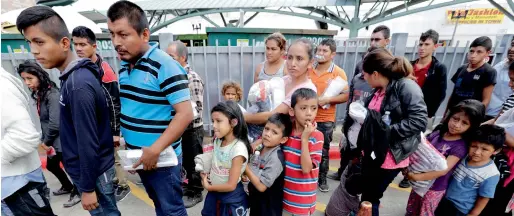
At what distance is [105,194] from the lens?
5.48 ft

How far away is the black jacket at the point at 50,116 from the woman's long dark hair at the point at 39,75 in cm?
5

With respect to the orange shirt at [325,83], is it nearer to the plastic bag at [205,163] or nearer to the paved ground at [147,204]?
the paved ground at [147,204]

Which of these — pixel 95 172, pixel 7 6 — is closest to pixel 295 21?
pixel 7 6

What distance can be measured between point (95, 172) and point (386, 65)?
197 centimetres

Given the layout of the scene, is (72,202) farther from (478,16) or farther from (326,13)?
(478,16)

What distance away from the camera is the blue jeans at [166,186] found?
1.70 metres

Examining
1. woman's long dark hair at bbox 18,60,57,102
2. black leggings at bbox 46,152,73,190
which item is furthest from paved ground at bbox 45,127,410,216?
woman's long dark hair at bbox 18,60,57,102

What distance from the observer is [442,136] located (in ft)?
7.10

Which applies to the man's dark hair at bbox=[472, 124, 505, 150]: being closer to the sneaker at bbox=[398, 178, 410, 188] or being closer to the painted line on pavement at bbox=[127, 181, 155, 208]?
the sneaker at bbox=[398, 178, 410, 188]

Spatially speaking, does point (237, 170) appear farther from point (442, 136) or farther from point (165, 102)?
point (442, 136)

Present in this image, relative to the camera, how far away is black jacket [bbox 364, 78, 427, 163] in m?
1.74

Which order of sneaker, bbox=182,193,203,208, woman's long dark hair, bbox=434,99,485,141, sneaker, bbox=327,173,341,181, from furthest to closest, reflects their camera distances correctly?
sneaker, bbox=327,173,341,181, sneaker, bbox=182,193,203,208, woman's long dark hair, bbox=434,99,485,141

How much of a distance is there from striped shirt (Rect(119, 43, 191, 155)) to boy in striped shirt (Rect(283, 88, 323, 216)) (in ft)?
2.59

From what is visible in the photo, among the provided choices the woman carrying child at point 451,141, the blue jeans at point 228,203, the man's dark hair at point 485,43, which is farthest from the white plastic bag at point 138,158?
the man's dark hair at point 485,43
